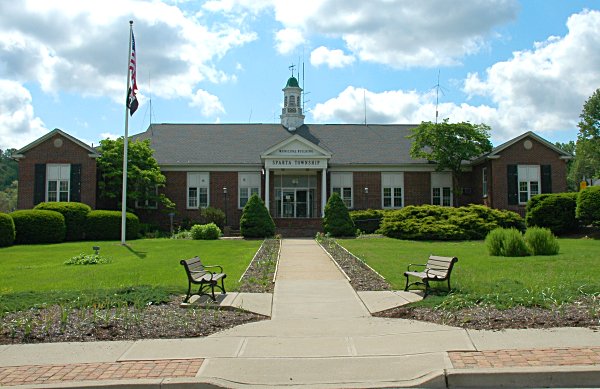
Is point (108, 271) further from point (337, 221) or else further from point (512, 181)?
point (512, 181)

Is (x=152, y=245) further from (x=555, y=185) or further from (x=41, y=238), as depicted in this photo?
(x=555, y=185)

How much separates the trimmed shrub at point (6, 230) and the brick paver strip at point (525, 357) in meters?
25.4

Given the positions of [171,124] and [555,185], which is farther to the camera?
[171,124]

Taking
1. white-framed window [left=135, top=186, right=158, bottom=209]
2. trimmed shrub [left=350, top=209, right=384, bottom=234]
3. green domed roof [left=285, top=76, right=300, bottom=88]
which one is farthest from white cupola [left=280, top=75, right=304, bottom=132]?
trimmed shrub [left=350, top=209, right=384, bottom=234]

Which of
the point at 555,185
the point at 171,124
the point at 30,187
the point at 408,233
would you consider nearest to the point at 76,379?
the point at 408,233

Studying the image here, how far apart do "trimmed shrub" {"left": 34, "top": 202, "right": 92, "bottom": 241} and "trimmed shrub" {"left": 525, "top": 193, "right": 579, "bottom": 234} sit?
24.7 m

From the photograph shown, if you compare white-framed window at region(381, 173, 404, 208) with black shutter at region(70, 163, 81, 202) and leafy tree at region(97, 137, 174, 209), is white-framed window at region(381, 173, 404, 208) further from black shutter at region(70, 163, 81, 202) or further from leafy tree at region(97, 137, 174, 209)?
black shutter at region(70, 163, 81, 202)

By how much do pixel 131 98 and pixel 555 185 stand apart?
2782 centimetres

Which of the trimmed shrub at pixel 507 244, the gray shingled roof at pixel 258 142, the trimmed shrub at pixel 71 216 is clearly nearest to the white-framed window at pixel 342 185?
the gray shingled roof at pixel 258 142

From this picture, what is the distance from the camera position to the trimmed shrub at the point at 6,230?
2692 centimetres

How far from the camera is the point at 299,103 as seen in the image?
4662 centimetres

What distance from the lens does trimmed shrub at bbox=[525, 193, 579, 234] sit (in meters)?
29.5

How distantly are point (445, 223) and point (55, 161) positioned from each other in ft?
80.1

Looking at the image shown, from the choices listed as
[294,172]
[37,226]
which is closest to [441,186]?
[294,172]
